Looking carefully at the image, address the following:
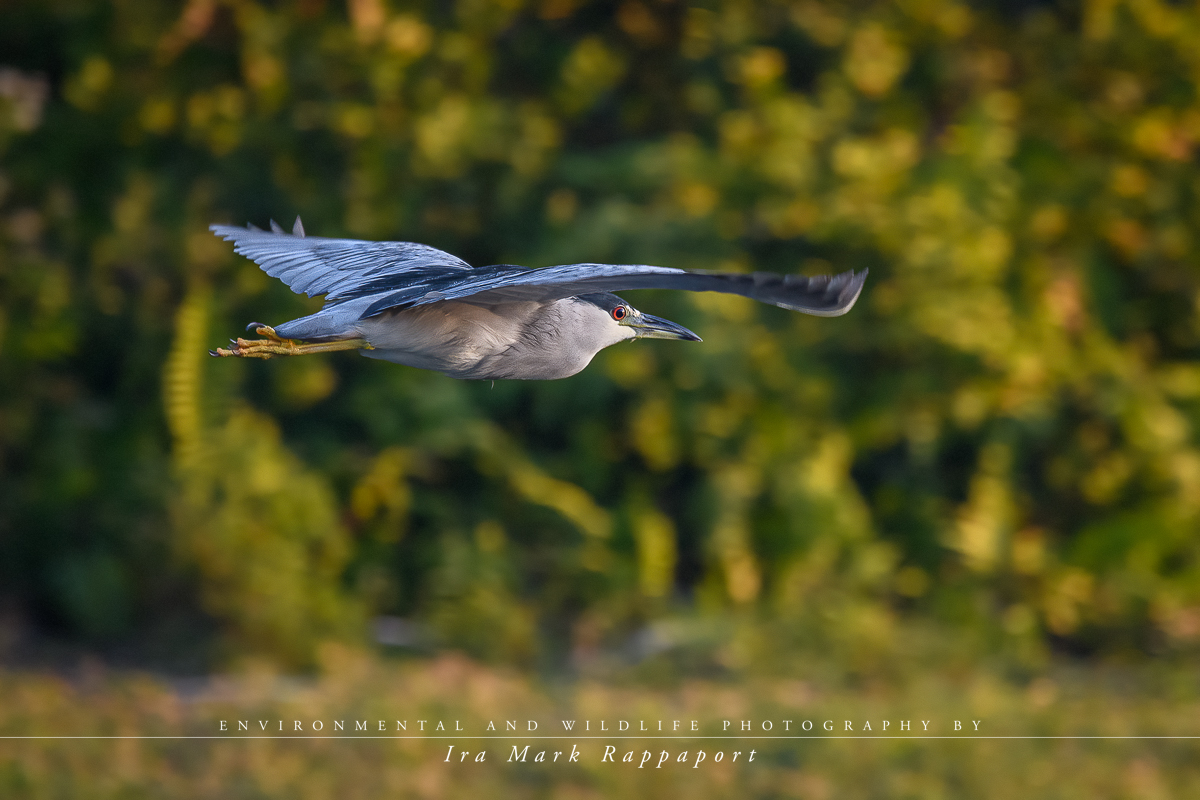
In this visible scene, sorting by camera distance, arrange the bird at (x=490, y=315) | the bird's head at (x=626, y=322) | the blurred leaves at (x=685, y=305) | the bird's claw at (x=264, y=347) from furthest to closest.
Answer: the blurred leaves at (x=685, y=305)
the bird's head at (x=626, y=322)
the bird's claw at (x=264, y=347)
the bird at (x=490, y=315)

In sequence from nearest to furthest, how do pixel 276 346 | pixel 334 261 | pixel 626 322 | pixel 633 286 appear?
pixel 633 286
pixel 276 346
pixel 626 322
pixel 334 261

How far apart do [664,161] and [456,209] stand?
1374 millimetres

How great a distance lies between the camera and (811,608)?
7.32 meters

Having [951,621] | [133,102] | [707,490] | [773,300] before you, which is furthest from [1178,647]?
[133,102]

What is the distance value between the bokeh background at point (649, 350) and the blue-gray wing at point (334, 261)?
11.3 ft

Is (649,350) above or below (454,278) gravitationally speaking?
below

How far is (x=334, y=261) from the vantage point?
3.48 metres

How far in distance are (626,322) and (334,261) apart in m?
0.90

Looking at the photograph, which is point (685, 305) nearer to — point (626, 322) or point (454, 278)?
point (626, 322)

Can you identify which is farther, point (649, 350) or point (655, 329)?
point (649, 350)

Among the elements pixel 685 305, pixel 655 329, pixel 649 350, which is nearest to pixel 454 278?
pixel 655 329

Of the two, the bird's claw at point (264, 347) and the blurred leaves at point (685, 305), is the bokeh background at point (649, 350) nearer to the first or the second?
the blurred leaves at point (685, 305)

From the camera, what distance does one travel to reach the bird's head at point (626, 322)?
3084mm

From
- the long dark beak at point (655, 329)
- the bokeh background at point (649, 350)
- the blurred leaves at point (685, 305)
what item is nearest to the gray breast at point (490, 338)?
the long dark beak at point (655, 329)
